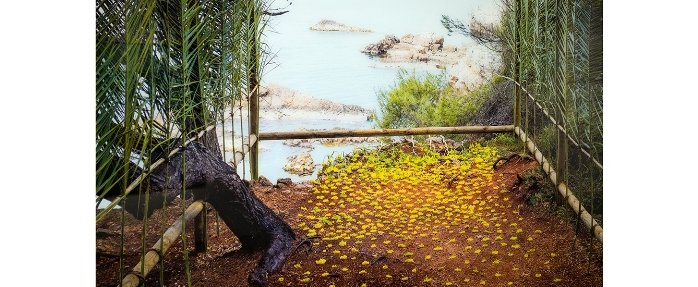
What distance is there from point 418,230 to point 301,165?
1.92 feet

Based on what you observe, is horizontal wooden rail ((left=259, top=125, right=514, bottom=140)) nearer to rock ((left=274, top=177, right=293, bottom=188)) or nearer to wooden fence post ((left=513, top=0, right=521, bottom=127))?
wooden fence post ((left=513, top=0, right=521, bottom=127))

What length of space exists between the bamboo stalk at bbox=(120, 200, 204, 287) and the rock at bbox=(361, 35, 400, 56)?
3.28ft

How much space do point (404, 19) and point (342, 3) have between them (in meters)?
0.26

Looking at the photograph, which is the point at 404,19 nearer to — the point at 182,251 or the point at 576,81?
the point at 576,81

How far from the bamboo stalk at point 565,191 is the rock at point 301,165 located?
93 centimetres

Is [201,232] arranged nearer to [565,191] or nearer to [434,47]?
[434,47]

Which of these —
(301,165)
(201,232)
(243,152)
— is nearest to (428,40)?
(301,165)

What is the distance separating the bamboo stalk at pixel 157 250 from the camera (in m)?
2.97

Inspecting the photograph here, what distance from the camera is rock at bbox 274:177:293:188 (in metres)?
3.69

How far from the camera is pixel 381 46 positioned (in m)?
3.78

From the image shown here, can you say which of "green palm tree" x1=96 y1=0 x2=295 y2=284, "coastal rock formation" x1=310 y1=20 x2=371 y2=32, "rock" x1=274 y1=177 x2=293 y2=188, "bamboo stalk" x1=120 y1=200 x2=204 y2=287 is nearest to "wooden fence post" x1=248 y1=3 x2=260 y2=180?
"green palm tree" x1=96 y1=0 x2=295 y2=284

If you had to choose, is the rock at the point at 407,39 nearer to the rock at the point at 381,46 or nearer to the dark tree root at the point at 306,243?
the rock at the point at 381,46
